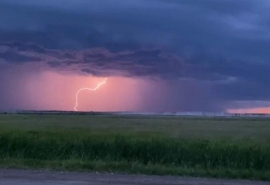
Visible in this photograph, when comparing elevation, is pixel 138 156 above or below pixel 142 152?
below

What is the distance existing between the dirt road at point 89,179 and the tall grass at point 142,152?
12.8 ft

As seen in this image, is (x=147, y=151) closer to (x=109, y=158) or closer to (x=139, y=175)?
(x=109, y=158)

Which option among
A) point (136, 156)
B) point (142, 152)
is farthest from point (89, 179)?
point (142, 152)

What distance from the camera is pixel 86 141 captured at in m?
29.4

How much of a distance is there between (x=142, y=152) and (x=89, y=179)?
7.60m

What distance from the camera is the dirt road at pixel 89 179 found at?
1886cm

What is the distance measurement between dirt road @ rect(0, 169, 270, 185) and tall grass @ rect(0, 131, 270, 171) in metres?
3.89

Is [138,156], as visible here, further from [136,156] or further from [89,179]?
[89,179]

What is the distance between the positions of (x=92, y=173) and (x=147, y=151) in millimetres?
5926

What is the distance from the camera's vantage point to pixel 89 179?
19.8 meters

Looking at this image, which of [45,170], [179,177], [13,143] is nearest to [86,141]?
[13,143]

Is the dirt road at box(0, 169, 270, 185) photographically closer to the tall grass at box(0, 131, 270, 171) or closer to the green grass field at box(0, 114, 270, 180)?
the green grass field at box(0, 114, 270, 180)

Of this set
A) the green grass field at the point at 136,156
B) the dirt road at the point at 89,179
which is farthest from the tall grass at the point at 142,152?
the dirt road at the point at 89,179

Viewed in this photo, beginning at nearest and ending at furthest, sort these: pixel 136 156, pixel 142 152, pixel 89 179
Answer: pixel 89 179, pixel 136 156, pixel 142 152
